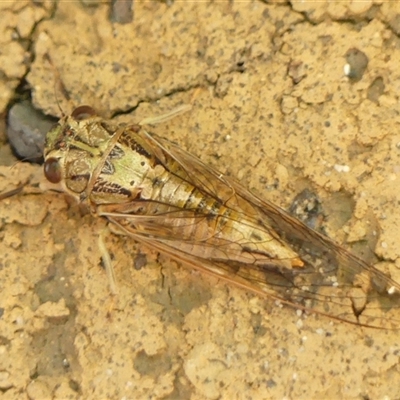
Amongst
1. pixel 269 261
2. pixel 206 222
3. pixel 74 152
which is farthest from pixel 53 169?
pixel 269 261

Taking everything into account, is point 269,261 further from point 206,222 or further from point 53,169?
point 53,169

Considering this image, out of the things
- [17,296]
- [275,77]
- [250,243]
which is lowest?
[17,296]

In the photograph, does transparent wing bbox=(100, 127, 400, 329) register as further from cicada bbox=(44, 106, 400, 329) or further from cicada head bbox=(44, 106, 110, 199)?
cicada head bbox=(44, 106, 110, 199)

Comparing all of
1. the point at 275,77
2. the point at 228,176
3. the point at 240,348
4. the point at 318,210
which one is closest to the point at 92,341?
the point at 240,348

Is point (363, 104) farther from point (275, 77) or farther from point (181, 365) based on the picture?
point (181, 365)

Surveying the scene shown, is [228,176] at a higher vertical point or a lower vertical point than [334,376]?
higher

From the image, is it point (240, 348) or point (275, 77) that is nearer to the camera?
point (240, 348)

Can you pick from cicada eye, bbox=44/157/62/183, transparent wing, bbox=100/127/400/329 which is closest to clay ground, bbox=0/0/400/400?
transparent wing, bbox=100/127/400/329

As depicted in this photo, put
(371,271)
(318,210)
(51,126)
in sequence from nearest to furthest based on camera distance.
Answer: (371,271)
(318,210)
(51,126)
